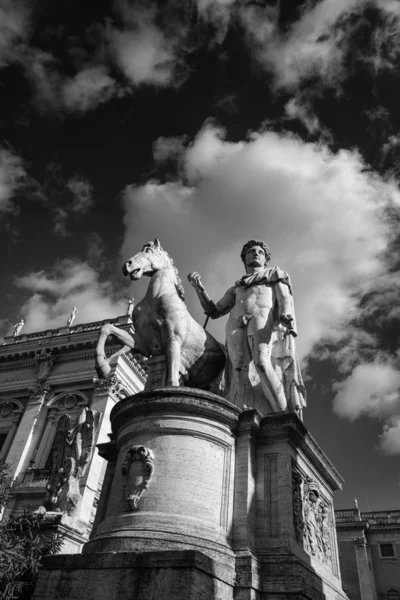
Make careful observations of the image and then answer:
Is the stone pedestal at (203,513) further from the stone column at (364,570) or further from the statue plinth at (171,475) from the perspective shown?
the stone column at (364,570)

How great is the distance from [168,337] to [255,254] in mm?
2519

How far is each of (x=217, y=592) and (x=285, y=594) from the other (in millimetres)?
820

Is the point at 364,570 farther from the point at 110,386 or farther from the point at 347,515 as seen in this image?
the point at 110,386

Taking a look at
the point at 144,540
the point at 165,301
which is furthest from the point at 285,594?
the point at 165,301

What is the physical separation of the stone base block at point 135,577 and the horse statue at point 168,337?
2.75 meters

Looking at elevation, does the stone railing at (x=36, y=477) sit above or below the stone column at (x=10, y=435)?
below

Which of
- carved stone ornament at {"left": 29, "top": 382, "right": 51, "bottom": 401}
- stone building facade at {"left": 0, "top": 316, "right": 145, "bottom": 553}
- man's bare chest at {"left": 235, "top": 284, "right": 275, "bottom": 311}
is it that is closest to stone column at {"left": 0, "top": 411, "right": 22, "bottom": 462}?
stone building facade at {"left": 0, "top": 316, "right": 145, "bottom": 553}

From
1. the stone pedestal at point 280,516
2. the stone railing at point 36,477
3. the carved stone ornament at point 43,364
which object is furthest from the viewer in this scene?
the carved stone ornament at point 43,364

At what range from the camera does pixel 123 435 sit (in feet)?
19.6

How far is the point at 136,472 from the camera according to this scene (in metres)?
5.37

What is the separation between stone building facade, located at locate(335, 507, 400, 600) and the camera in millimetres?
34562

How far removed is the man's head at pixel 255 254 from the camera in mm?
8430

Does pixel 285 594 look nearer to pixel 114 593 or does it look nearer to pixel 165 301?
pixel 114 593

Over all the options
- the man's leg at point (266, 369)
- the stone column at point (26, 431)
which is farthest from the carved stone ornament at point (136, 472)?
the stone column at point (26, 431)
